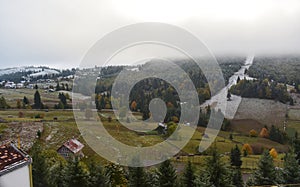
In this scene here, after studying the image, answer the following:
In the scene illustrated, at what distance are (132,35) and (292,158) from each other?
11161 mm

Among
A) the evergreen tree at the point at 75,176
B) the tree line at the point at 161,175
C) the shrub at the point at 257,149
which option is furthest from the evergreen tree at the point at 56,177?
the shrub at the point at 257,149

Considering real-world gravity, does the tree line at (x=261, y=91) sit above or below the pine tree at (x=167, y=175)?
above

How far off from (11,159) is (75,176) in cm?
799

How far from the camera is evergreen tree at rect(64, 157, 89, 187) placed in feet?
48.4

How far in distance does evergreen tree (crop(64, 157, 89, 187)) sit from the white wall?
7.77m

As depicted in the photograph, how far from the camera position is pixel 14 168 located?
6.92 metres

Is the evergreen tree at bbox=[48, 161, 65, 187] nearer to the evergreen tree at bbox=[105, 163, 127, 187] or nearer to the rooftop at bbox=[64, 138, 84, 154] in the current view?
the evergreen tree at bbox=[105, 163, 127, 187]

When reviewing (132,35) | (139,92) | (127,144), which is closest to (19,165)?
(132,35)

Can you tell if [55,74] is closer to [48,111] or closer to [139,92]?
[48,111]

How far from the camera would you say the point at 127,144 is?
40.3 m

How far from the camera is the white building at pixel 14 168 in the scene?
6761mm

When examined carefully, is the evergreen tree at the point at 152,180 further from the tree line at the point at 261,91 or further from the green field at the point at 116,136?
the tree line at the point at 261,91

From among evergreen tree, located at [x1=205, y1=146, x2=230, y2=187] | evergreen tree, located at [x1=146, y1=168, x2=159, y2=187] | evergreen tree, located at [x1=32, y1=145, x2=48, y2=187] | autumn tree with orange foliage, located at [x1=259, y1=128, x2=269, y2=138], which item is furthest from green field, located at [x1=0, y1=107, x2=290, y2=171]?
evergreen tree, located at [x1=205, y1=146, x2=230, y2=187]

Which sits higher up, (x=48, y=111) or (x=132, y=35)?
(x=132, y=35)
